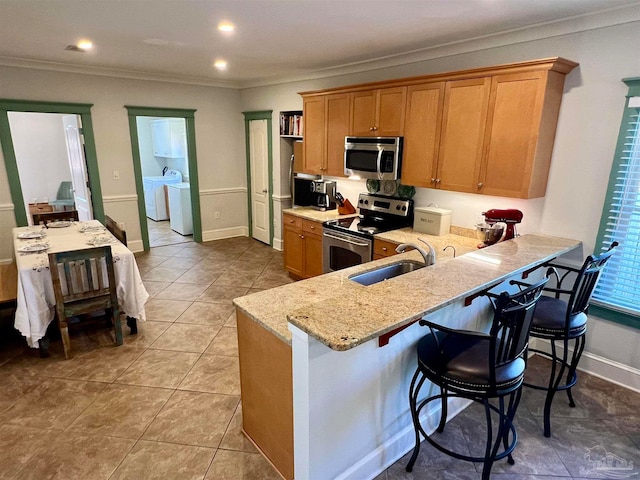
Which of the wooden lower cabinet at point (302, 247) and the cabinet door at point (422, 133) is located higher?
the cabinet door at point (422, 133)

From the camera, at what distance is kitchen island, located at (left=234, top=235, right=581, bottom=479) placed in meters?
1.52

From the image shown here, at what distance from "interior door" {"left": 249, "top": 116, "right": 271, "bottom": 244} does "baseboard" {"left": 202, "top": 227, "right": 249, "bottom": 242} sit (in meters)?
0.31

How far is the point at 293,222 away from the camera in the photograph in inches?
181

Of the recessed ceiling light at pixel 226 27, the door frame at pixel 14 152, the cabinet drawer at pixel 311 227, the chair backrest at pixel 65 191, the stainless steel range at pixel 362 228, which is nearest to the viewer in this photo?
the recessed ceiling light at pixel 226 27

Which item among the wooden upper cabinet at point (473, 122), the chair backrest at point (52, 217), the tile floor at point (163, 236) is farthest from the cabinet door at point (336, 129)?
the tile floor at point (163, 236)

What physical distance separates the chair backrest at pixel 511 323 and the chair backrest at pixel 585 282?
21.5 inches

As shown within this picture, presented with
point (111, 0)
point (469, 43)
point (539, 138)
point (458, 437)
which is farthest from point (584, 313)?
point (111, 0)

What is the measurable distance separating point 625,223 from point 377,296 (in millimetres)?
2057

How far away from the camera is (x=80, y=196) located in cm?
581

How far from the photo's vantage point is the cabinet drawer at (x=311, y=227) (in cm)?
420

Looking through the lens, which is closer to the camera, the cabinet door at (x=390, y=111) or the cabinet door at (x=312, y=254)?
the cabinet door at (x=390, y=111)

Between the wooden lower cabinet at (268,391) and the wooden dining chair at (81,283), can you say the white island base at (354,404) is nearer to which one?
the wooden lower cabinet at (268,391)

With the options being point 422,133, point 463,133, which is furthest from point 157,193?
point 463,133

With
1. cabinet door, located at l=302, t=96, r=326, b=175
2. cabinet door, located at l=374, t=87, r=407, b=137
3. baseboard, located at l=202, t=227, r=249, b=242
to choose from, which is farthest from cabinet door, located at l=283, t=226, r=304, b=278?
baseboard, located at l=202, t=227, r=249, b=242
